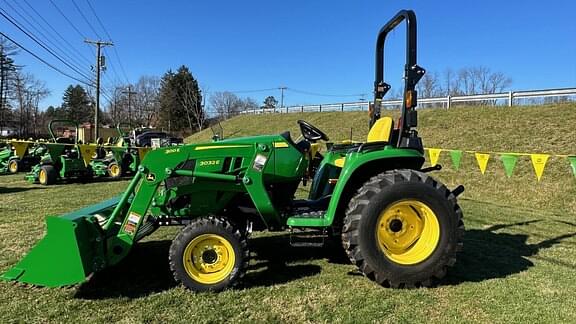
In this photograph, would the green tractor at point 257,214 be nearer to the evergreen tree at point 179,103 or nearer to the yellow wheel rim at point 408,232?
the yellow wheel rim at point 408,232

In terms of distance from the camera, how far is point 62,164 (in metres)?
13.0

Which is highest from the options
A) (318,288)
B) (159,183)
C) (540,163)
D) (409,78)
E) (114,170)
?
(409,78)

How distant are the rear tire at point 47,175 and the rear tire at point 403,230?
36.7 ft

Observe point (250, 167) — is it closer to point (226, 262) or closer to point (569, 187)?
point (226, 262)

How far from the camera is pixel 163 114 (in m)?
59.0

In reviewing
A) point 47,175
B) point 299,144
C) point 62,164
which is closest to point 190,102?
point 62,164

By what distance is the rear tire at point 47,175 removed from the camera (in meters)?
12.5

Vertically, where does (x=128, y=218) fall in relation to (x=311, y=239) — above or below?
above

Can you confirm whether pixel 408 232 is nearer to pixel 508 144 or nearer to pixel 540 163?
pixel 540 163

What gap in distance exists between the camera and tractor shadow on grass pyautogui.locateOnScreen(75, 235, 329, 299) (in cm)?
395

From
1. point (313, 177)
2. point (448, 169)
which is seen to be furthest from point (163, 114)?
point (313, 177)

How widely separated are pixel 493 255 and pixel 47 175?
11.8 metres

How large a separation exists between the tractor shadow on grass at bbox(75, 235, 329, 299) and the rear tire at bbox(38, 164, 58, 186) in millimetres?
8499

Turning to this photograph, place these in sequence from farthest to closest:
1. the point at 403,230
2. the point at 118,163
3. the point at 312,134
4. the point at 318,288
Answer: the point at 118,163
the point at 312,134
the point at 403,230
the point at 318,288
